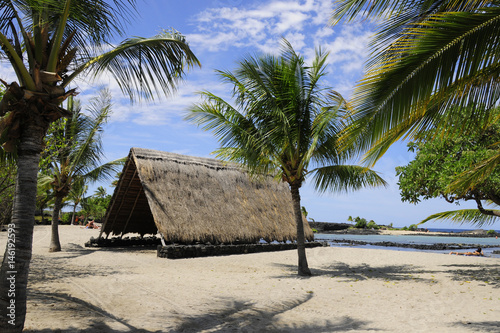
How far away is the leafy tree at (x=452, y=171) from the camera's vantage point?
868 centimetres

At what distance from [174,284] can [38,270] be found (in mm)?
3625

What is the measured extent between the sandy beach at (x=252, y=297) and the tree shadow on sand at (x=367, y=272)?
28mm

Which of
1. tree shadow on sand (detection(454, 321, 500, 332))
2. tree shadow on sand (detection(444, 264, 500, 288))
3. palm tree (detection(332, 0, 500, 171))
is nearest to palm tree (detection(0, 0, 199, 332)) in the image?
palm tree (detection(332, 0, 500, 171))

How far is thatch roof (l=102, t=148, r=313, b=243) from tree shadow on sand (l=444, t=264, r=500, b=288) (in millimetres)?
6336

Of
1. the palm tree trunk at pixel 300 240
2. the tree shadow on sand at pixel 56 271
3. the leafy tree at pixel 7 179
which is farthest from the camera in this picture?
the palm tree trunk at pixel 300 240

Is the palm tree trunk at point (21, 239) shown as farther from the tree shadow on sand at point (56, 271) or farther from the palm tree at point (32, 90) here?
the tree shadow on sand at point (56, 271)

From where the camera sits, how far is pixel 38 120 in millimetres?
3932

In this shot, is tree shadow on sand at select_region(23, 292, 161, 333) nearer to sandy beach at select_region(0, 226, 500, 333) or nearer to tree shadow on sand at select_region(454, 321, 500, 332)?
sandy beach at select_region(0, 226, 500, 333)

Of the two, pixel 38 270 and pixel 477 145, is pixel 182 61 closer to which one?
pixel 38 270

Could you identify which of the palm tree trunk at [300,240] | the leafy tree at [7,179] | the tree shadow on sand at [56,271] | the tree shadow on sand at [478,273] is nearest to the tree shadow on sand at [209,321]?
the tree shadow on sand at [56,271]

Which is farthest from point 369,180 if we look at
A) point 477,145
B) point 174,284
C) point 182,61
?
point 182,61

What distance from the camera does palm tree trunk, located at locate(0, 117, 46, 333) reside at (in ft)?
11.9

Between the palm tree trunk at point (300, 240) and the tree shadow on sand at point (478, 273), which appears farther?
the palm tree trunk at point (300, 240)

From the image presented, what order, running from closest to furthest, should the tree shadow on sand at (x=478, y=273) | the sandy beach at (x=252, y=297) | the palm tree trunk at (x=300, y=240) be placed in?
the sandy beach at (x=252, y=297)
the tree shadow on sand at (x=478, y=273)
the palm tree trunk at (x=300, y=240)
